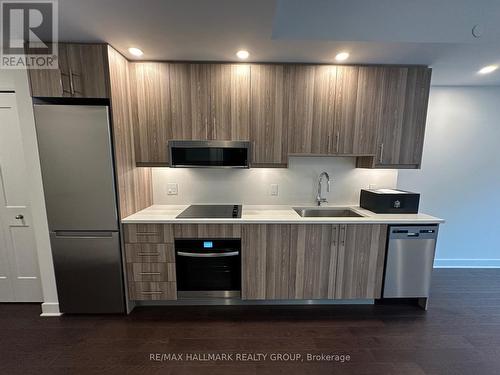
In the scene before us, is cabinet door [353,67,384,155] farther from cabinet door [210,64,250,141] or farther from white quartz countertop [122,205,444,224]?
cabinet door [210,64,250,141]

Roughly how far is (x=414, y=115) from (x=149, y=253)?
3043mm

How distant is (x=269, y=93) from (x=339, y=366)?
8.00 feet

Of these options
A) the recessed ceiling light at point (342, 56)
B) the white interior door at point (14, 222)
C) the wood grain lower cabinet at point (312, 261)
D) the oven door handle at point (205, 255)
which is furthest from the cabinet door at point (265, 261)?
the white interior door at point (14, 222)

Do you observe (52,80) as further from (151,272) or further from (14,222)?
(151,272)

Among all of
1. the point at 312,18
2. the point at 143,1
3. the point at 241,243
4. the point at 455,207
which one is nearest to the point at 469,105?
the point at 455,207

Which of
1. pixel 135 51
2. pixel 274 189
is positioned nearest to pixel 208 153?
pixel 274 189

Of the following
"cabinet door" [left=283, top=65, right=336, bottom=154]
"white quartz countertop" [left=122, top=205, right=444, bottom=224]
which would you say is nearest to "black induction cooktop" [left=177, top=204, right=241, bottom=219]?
"white quartz countertop" [left=122, top=205, right=444, bottom=224]

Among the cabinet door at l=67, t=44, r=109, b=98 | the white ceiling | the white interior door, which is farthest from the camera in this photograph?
the white interior door

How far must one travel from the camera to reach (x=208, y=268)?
7.09ft

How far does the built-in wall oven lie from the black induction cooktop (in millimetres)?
232

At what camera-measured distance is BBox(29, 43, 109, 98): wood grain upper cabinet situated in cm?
183

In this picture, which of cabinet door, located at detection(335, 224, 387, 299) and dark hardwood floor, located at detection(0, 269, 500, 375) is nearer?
dark hardwood floor, located at detection(0, 269, 500, 375)

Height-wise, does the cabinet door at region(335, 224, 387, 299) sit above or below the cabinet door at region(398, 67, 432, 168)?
below

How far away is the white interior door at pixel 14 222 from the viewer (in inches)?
81.4
